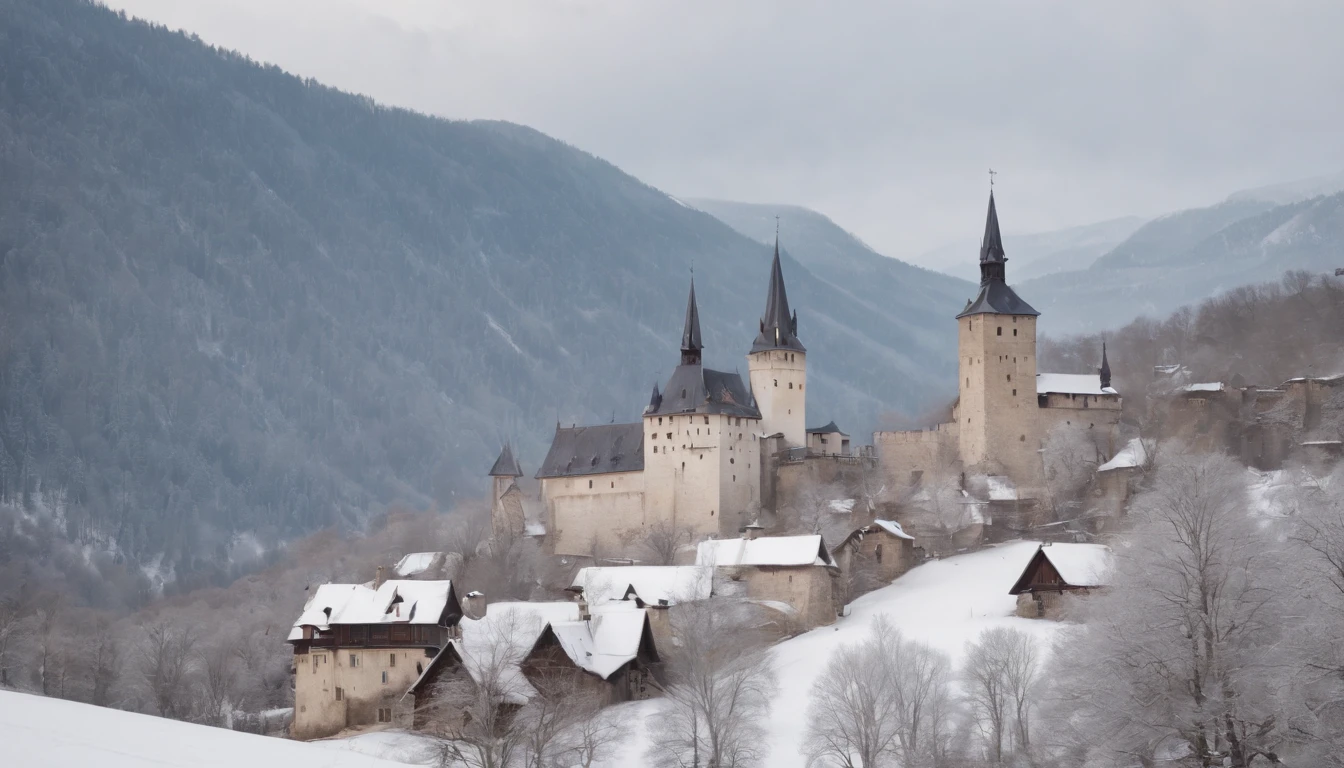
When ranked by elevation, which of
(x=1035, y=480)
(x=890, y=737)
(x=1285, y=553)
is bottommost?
(x=890, y=737)

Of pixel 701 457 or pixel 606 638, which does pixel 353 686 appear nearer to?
pixel 606 638

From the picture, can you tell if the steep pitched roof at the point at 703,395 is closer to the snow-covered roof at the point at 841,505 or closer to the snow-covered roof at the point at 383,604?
the snow-covered roof at the point at 841,505

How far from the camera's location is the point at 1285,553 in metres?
44.2

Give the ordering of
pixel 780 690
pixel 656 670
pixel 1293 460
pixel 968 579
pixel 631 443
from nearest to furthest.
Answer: pixel 780 690 < pixel 656 670 < pixel 968 579 < pixel 1293 460 < pixel 631 443

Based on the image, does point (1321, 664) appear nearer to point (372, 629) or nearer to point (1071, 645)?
point (1071, 645)

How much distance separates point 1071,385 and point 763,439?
59.6ft

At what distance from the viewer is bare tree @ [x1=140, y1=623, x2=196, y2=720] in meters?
89.3

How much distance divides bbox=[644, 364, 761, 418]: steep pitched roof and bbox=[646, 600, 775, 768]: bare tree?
29523 millimetres

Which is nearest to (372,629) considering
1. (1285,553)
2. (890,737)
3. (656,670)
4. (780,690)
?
(656,670)

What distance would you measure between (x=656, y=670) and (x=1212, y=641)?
3626 cm

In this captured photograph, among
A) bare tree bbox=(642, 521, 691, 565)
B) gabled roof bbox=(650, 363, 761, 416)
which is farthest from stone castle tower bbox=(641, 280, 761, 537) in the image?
bare tree bbox=(642, 521, 691, 565)

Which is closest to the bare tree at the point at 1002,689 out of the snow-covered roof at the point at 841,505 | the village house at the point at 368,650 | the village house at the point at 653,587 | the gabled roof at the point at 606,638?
the gabled roof at the point at 606,638

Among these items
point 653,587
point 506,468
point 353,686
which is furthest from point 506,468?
point 353,686

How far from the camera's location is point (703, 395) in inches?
3974
